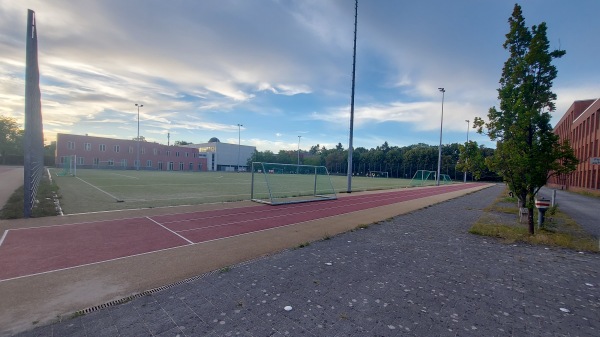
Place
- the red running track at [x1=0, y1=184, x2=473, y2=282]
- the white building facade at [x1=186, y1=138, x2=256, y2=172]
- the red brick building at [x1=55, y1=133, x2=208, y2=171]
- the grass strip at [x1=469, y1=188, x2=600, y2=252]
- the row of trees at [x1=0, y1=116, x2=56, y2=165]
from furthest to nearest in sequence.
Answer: the white building facade at [x1=186, y1=138, x2=256, y2=172]
the row of trees at [x1=0, y1=116, x2=56, y2=165]
the red brick building at [x1=55, y1=133, x2=208, y2=171]
the grass strip at [x1=469, y1=188, x2=600, y2=252]
the red running track at [x1=0, y1=184, x2=473, y2=282]

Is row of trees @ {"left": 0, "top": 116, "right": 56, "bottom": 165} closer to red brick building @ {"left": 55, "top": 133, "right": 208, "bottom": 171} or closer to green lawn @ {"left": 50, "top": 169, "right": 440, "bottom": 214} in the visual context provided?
red brick building @ {"left": 55, "top": 133, "right": 208, "bottom": 171}

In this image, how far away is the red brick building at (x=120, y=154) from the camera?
198 feet

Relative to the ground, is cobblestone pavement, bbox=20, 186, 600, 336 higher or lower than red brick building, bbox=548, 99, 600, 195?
lower

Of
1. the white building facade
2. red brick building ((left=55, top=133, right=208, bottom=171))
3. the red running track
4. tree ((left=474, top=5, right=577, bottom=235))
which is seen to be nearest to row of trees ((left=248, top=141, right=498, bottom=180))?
the white building facade

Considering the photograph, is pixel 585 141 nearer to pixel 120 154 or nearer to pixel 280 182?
pixel 280 182

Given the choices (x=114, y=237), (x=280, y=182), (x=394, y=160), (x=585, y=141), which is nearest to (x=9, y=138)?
(x=280, y=182)

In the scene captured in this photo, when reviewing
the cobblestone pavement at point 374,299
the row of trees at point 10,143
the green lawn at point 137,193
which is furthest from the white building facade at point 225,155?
the cobblestone pavement at point 374,299

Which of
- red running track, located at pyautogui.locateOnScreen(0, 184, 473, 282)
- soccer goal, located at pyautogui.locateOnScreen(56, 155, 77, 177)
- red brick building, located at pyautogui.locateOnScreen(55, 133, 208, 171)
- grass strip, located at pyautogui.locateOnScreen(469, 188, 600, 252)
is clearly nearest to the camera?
red running track, located at pyautogui.locateOnScreen(0, 184, 473, 282)

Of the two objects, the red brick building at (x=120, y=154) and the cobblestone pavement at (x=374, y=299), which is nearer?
the cobblestone pavement at (x=374, y=299)

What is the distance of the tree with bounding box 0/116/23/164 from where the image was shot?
2955 inches

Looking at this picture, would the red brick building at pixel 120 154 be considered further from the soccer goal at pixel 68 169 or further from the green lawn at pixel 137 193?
the green lawn at pixel 137 193

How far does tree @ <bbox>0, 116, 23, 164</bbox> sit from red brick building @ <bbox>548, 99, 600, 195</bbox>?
112640mm

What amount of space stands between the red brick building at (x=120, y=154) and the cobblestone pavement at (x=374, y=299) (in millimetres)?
67541

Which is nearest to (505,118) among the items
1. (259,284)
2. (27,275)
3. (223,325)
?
(259,284)
